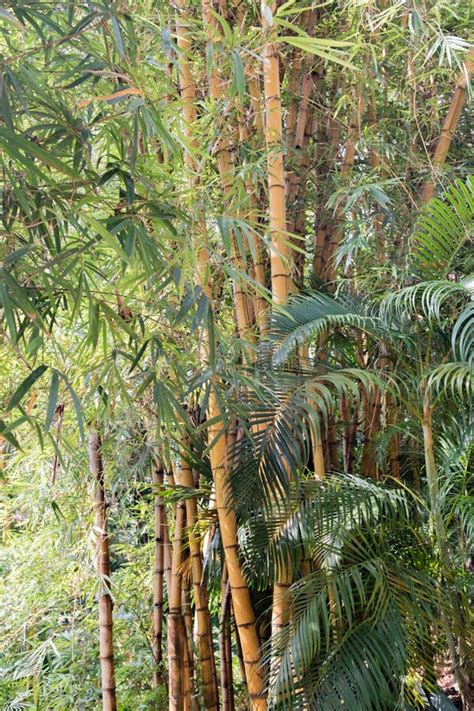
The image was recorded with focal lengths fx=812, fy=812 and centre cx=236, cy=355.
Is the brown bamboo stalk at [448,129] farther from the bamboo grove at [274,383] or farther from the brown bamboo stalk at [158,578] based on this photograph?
the brown bamboo stalk at [158,578]

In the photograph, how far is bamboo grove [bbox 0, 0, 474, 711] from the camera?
1.84 meters

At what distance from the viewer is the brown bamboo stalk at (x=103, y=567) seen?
237 centimetres

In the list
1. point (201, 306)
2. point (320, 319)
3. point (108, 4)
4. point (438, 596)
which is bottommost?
point (438, 596)

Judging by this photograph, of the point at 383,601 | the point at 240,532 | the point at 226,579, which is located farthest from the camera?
the point at 226,579

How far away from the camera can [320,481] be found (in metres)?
2.24

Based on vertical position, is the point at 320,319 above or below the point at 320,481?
above

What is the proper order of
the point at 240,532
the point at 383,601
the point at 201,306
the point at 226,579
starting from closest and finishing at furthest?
the point at 201,306, the point at 383,601, the point at 240,532, the point at 226,579

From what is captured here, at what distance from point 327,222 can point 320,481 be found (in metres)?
0.94

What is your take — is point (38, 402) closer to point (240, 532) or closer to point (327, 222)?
point (240, 532)

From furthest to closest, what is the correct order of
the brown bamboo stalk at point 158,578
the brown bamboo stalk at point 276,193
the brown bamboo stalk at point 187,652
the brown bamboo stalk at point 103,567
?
the brown bamboo stalk at point 158,578, the brown bamboo stalk at point 187,652, the brown bamboo stalk at point 103,567, the brown bamboo stalk at point 276,193

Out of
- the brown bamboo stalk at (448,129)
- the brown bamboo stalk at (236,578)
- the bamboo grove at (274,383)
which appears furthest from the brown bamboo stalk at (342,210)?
the brown bamboo stalk at (236,578)

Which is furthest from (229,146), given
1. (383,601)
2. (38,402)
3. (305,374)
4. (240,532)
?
(383,601)

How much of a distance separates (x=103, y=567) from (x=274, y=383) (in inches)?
30.8

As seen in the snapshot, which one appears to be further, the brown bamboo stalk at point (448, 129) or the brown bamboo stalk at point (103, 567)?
the brown bamboo stalk at point (448, 129)
